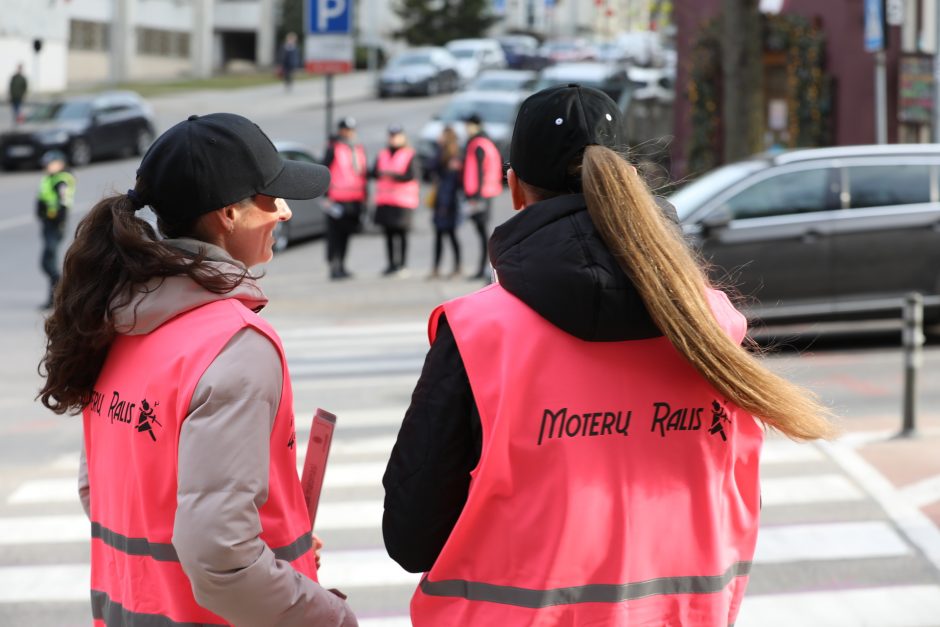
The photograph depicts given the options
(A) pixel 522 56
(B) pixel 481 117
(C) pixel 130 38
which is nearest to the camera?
(B) pixel 481 117

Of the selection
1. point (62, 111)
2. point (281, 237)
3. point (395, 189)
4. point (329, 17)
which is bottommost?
point (281, 237)

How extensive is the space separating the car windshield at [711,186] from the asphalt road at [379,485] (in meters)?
1.40

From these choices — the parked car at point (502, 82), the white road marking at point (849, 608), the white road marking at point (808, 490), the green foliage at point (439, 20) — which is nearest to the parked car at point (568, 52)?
the green foliage at point (439, 20)

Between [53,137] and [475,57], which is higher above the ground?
[475,57]

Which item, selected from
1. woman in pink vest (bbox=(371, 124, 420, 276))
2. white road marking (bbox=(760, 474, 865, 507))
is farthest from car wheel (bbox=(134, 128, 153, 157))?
white road marking (bbox=(760, 474, 865, 507))

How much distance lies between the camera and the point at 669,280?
2.30m

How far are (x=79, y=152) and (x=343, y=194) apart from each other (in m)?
15.9

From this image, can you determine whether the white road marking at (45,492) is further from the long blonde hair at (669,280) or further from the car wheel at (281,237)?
the car wheel at (281,237)

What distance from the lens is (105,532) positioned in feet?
8.36

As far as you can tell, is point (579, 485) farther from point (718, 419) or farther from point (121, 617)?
point (121, 617)

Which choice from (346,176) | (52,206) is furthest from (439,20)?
(52,206)

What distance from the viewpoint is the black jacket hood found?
2.29 meters

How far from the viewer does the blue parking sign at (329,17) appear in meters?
16.3

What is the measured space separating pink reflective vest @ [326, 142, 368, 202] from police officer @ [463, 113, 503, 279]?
4.71 ft
